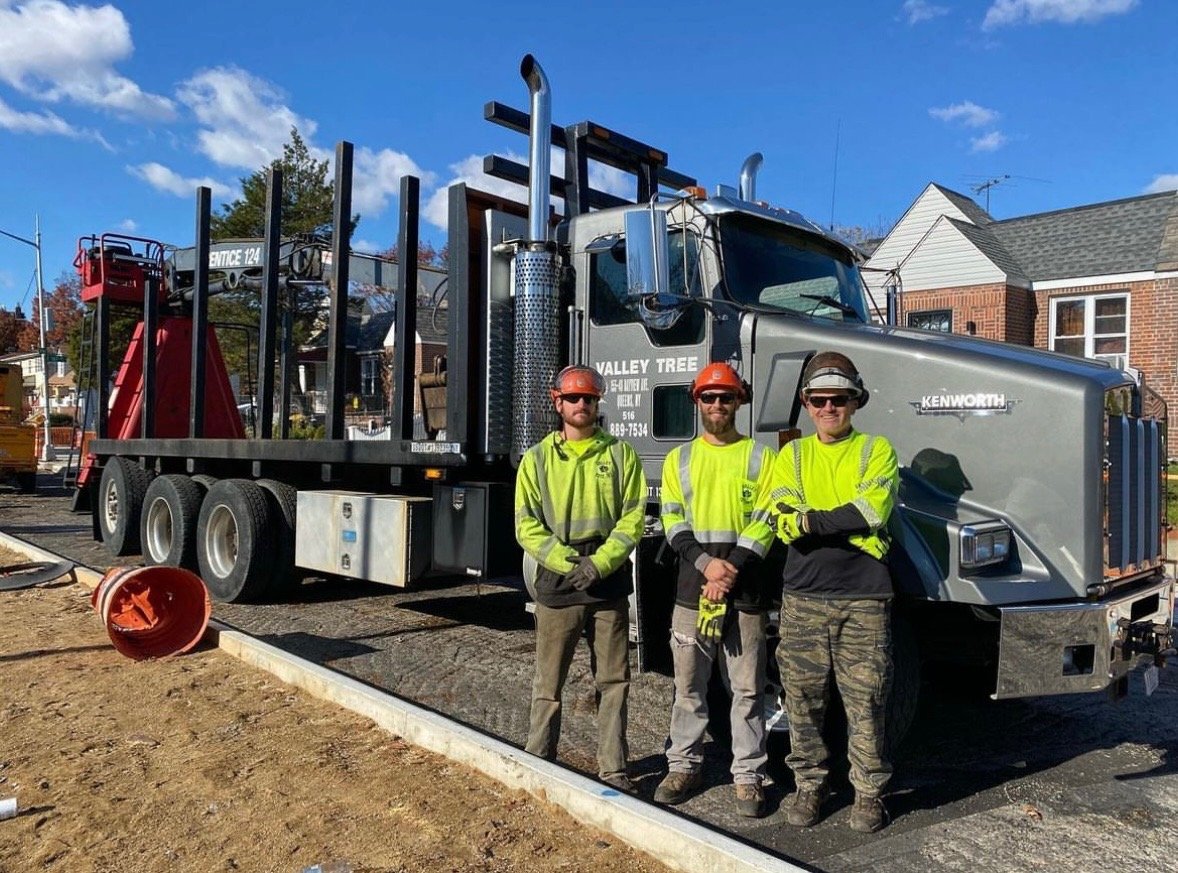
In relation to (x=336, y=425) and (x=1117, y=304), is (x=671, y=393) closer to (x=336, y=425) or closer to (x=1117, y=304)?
(x=336, y=425)

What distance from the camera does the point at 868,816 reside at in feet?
12.6

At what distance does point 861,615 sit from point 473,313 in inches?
140

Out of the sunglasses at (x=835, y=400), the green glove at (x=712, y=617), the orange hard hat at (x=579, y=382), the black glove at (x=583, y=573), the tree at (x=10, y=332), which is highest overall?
the tree at (x=10, y=332)

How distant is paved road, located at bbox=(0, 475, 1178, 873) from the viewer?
3.75m

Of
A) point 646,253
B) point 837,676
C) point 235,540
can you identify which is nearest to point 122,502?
point 235,540

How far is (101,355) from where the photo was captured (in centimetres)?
1155

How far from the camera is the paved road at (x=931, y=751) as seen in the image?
3.75m

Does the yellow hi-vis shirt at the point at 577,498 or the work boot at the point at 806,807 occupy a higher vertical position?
the yellow hi-vis shirt at the point at 577,498

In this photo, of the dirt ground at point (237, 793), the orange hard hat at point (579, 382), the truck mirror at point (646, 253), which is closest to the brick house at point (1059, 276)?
the truck mirror at point (646, 253)

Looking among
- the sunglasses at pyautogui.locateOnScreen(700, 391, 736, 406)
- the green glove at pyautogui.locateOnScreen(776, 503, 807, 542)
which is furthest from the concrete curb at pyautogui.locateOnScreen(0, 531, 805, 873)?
the sunglasses at pyautogui.locateOnScreen(700, 391, 736, 406)

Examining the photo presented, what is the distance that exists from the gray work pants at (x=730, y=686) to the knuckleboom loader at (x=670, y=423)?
Result: 0.61 metres

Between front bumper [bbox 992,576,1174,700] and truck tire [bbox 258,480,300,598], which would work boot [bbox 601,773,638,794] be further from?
truck tire [bbox 258,480,300,598]

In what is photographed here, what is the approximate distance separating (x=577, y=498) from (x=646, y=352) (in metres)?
1.73

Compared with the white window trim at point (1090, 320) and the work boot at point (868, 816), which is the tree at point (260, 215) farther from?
the work boot at point (868, 816)
